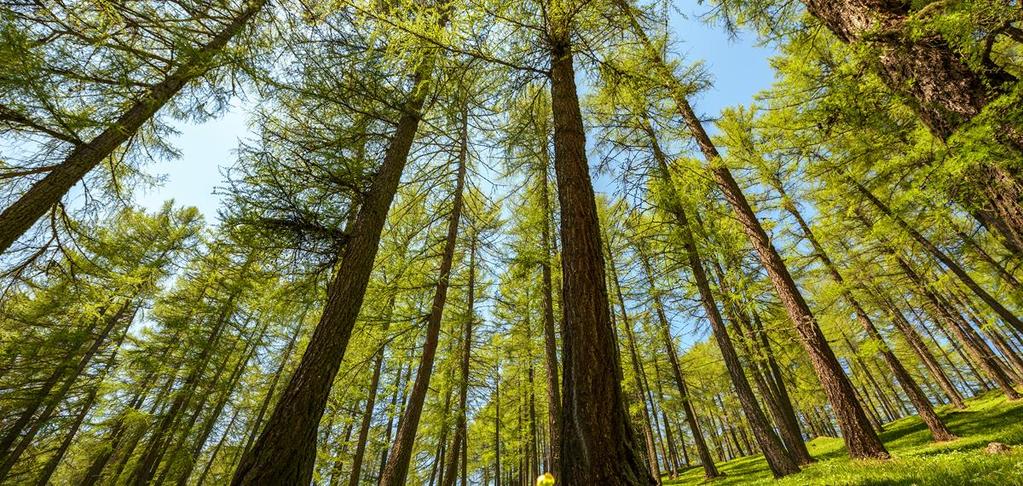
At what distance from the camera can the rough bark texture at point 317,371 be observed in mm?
3336

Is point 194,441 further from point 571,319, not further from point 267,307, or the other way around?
point 571,319

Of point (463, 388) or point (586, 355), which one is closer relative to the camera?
point (586, 355)

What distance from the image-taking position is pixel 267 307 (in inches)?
274

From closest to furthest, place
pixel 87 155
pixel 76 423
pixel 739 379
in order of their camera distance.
Answer: pixel 87 155 < pixel 739 379 < pixel 76 423

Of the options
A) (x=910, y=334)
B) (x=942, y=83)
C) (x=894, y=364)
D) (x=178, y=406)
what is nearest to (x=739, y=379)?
(x=942, y=83)

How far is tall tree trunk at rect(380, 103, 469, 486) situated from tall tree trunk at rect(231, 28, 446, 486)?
2157 mm

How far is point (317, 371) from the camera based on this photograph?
397cm

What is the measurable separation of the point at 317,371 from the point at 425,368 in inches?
116

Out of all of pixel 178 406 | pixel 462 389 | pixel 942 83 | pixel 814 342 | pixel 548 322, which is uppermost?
pixel 548 322

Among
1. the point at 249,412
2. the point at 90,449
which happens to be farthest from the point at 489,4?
the point at 249,412

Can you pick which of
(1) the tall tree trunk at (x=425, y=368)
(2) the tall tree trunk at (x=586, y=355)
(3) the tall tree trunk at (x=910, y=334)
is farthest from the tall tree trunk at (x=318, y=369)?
(3) the tall tree trunk at (x=910, y=334)

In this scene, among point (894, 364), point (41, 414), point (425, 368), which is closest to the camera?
point (425, 368)

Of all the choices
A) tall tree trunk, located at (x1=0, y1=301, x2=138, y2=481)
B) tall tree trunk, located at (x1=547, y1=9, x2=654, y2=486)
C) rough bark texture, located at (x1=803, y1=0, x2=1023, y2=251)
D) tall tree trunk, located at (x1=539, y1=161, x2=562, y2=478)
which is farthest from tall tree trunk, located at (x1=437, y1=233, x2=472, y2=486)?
tall tree trunk, located at (x1=0, y1=301, x2=138, y2=481)

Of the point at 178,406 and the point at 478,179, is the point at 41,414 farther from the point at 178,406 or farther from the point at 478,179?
the point at 478,179
